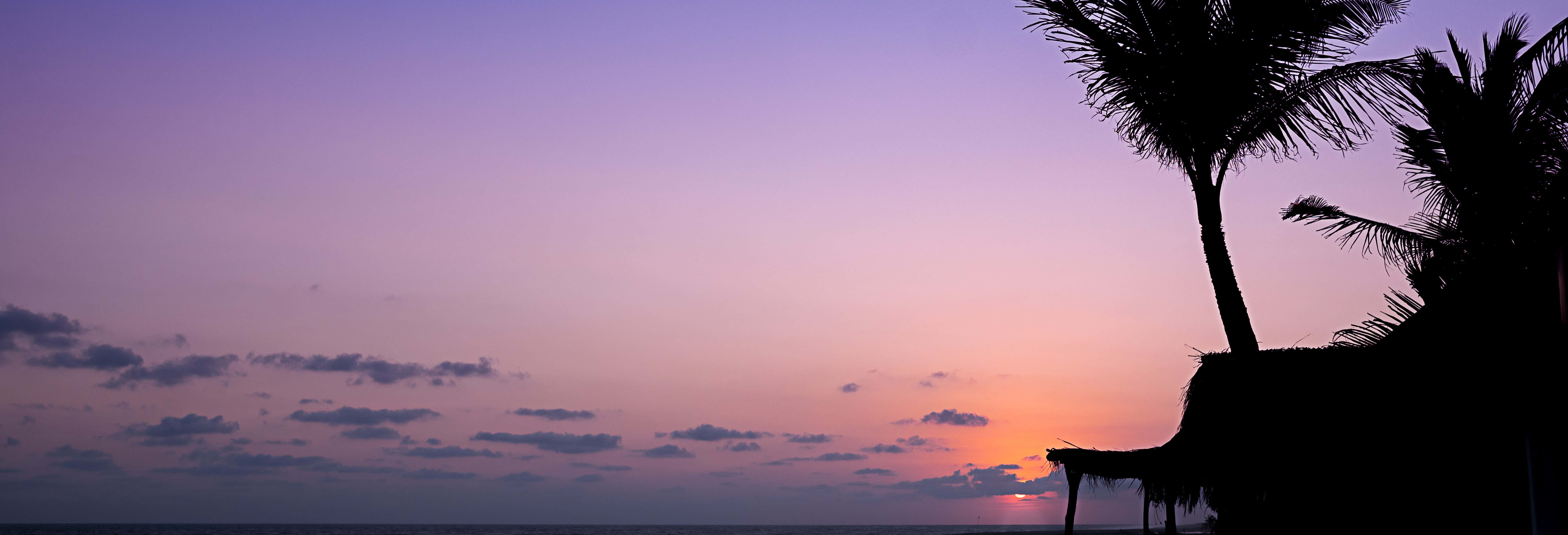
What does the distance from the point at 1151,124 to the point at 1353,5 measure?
7.42ft

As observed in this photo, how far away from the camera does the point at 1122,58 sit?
10.4m

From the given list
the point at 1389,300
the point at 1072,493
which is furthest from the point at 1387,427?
the point at 1072,493

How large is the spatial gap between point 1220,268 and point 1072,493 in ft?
33.3

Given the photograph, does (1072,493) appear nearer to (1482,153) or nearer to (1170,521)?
(1170,521)

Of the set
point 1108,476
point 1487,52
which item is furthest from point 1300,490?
point 1108,476

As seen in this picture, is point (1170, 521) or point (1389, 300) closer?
point (1389, 300)

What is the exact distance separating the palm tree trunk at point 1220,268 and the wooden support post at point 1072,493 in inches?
369

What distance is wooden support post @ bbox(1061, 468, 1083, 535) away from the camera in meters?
19.5

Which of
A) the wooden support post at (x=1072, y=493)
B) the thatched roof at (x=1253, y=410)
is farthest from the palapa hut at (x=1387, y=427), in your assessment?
the wooden support post at (x=1072, y=493)

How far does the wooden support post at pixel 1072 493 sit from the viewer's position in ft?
63.8

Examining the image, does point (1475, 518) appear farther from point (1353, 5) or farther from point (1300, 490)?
point (1353, 5)

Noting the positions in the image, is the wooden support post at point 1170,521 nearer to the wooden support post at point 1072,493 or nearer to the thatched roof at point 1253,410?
the wooden support post at point 1072,493

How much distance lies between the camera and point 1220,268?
10.6 meters

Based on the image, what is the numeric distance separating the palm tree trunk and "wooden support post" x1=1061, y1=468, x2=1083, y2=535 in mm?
9379
